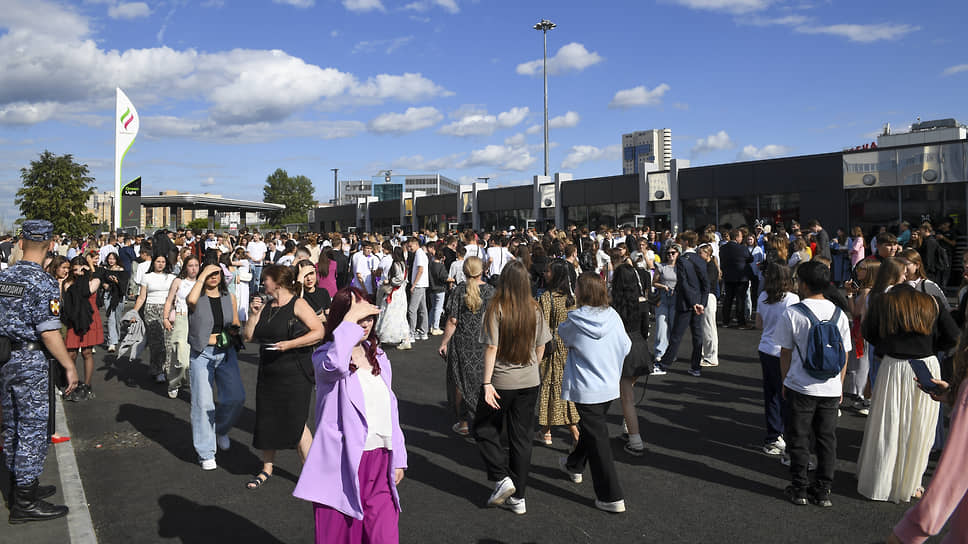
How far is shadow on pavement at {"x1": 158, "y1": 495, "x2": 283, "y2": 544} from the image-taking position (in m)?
4.46

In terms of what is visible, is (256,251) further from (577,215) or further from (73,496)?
(577,215)

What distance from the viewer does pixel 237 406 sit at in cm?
612

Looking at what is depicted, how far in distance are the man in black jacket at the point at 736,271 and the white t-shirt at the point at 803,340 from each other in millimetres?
8315

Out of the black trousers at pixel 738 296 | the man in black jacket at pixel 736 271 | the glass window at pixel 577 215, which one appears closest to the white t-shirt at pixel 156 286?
the man in black jacket at pixel 736 271

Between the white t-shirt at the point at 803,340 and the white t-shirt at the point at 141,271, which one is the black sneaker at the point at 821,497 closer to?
the white t-shirt at the point at 803,340

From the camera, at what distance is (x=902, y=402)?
4.88m

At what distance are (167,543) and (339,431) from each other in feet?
6.26

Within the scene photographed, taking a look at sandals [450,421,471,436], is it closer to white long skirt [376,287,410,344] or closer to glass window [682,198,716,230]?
white long skirt [376,287,410,344]

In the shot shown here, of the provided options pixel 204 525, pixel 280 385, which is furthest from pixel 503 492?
pixel 204 525

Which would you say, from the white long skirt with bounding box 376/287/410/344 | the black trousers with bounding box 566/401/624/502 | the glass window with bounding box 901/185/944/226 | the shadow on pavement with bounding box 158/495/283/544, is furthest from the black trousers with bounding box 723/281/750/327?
the glass window with bounding box 901/185/944/226

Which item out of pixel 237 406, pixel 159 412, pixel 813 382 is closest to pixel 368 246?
pixel 159 412

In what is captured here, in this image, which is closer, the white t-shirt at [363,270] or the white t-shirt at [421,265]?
the white t-shirt at [421,265]

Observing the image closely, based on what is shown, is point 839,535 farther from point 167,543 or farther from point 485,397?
point 167,543

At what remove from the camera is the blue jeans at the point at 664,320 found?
9891mm
